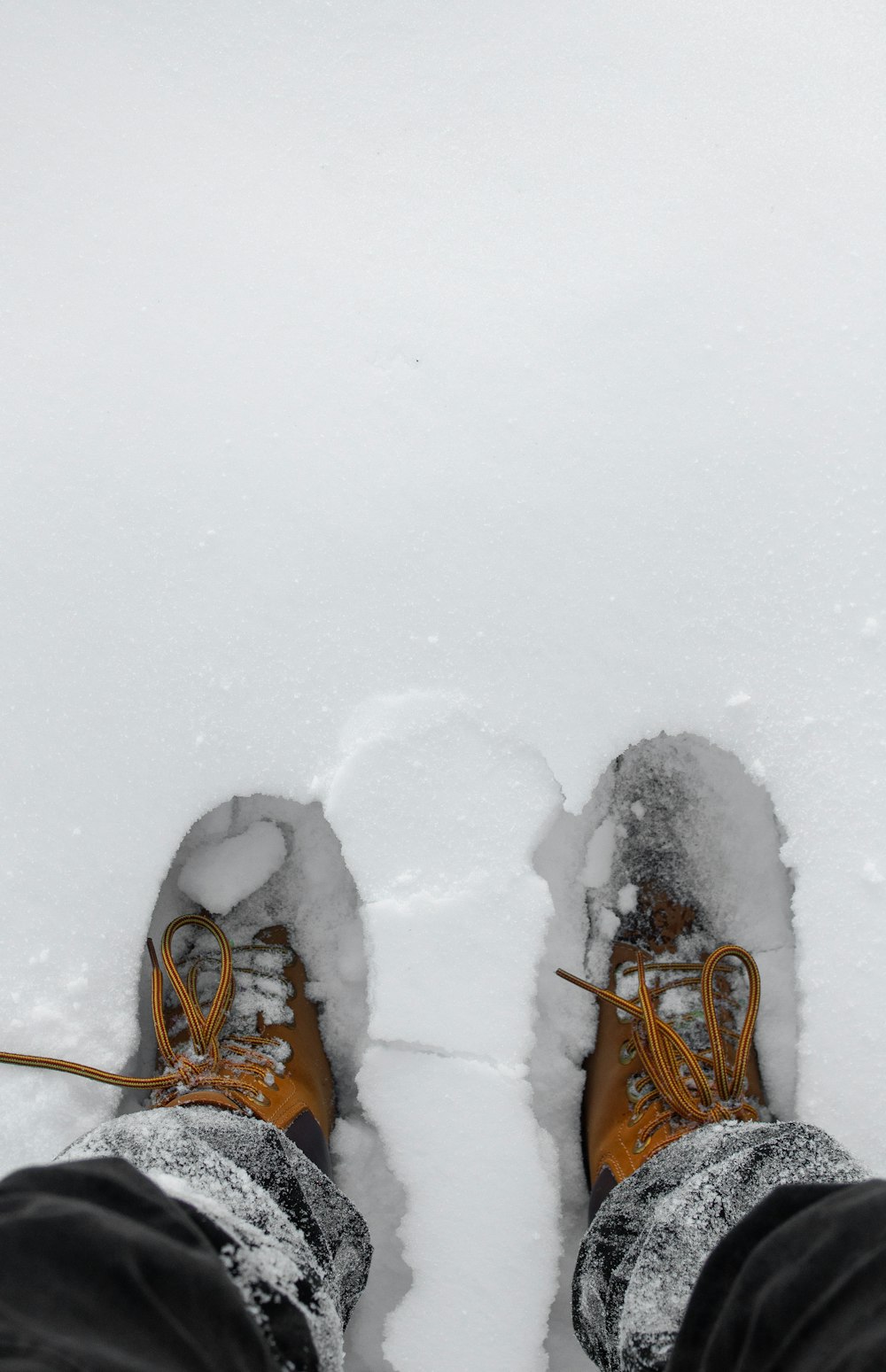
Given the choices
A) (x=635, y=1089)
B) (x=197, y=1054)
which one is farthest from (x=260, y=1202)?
(x=635, y=1089)

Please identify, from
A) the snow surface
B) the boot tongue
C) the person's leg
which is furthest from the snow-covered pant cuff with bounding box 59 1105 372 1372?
the boot tongue

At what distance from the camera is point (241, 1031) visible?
0.99 meters

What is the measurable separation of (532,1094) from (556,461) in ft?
2.17

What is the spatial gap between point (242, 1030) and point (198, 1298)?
1.70 feet

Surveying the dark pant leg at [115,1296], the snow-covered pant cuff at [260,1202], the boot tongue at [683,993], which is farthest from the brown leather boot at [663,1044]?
the dark pant leg at [115,1296]

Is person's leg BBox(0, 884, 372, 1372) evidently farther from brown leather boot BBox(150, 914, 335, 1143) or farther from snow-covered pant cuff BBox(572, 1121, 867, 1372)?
snow-covered pant cuff BBox(572, 1121, 867, 1372)

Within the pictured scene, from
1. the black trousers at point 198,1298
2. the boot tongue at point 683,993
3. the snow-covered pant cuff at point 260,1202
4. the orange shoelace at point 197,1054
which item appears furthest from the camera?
the boot tongue at point 683,993

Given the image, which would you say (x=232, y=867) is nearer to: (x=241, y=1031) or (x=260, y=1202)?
(x=241, y=1031)

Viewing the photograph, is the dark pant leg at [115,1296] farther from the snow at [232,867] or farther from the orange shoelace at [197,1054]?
the snow at [232,867]

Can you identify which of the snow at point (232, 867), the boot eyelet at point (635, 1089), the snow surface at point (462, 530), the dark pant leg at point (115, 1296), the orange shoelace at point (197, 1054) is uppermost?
the snow surface at point (462, 530)

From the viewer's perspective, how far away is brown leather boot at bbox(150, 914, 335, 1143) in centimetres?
88

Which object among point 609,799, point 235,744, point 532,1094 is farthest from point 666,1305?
point 235,744

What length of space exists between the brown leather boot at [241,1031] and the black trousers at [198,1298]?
14.4 inches

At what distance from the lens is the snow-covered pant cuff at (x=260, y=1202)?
571 mm
